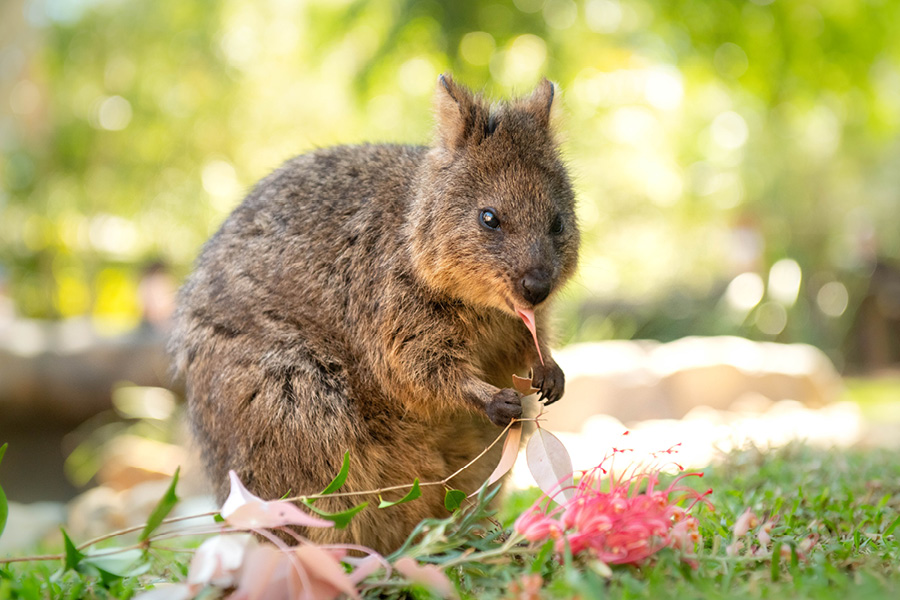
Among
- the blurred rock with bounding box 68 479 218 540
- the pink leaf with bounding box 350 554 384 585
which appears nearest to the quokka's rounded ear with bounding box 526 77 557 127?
the pink leaf with bounding box 350 554 384 585

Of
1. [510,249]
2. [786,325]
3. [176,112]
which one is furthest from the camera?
[176,112]

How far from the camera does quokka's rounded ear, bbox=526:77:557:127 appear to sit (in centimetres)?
378

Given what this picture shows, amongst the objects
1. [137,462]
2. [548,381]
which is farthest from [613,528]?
[137,462]

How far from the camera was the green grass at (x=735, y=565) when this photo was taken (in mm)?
2074

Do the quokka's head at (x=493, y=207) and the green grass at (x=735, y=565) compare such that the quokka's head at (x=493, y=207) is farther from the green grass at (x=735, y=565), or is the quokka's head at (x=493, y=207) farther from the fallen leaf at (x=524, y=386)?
the green grass at (x=735, y=565)

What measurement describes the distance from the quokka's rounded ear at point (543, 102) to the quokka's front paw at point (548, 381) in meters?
1.17

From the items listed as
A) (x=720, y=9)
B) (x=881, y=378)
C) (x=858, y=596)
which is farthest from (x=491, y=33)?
(x=881, y=378)

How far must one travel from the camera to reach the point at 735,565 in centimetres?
235

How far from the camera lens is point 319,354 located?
3.44 metres

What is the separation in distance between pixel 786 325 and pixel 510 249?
1358cm

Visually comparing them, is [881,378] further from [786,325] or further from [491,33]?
[491,33]

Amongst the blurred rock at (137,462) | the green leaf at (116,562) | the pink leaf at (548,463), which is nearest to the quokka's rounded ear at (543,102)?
the pink leaf at (548,463)

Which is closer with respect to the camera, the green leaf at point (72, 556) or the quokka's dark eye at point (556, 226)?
the green leaf at point (72, 556)

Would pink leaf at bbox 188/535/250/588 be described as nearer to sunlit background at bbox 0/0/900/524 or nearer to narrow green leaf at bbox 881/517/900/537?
narrow green leaf at bbox 881/517/900/537
